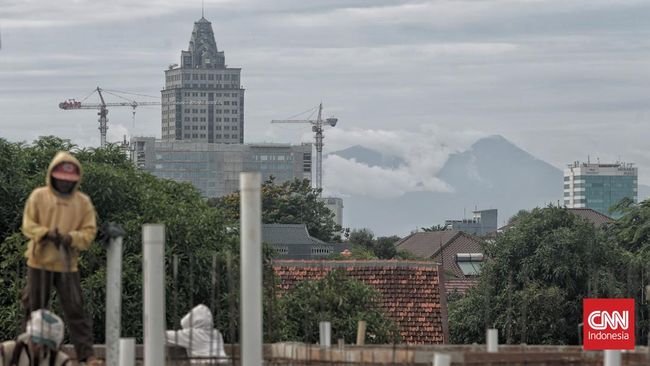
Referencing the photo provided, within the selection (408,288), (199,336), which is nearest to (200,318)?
(199,336)

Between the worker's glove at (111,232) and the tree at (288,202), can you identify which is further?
the tree at (288,202)

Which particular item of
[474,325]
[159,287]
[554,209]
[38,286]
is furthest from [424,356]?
[554,209]

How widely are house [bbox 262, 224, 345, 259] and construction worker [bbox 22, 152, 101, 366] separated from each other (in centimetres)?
16148

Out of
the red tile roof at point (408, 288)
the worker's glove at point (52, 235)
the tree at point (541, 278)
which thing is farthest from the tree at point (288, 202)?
the worker's glove at point (52, 235)

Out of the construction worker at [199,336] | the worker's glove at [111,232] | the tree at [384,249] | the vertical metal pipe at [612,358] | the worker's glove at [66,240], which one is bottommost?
the vertical metal pipe at [612,358]

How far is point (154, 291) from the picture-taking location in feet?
42.5

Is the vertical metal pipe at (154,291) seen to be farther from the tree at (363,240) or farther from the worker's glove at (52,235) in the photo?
the tree at (363,240)

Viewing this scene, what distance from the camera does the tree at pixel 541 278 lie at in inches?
2549

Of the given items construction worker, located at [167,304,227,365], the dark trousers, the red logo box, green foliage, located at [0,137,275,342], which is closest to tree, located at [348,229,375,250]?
green foliage, located at [0,137,275,342]

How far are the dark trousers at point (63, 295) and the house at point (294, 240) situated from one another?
161m

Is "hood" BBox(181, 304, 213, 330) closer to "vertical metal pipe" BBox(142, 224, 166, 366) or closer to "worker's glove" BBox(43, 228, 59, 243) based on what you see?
"vertical metal pipe" BBox(142, 224, 166, 366)

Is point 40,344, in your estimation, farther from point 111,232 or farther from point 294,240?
point 294,240

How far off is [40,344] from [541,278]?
57.0 metres

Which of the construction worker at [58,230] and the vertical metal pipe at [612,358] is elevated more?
the construction worker at [58,230]
